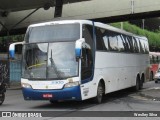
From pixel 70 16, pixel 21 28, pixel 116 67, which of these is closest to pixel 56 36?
pixel 116 67

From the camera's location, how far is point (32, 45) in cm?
1645

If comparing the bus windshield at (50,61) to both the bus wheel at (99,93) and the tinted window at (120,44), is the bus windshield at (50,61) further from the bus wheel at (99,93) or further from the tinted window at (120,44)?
the tinted window at (120,44)

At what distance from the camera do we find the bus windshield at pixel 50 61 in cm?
1569

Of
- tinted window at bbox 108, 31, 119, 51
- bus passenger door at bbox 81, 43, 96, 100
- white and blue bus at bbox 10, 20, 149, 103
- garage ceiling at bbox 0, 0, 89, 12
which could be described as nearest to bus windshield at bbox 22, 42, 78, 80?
white and blue bus at bbox 10, 20, 149, 103

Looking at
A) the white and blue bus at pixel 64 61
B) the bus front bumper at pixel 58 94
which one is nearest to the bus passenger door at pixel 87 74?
the white and blue bus at pixel 64 61

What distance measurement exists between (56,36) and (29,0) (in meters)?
16.1

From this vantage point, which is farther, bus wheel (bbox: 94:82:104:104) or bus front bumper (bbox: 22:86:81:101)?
bus wheel (bbox: 94:82:104:104)

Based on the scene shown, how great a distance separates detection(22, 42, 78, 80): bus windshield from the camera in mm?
15688

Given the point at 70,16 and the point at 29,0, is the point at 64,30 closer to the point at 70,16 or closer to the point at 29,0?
the point at 29,0

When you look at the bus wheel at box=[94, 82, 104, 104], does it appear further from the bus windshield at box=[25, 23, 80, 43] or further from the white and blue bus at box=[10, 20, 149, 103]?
the bus windshield at box=[25, 23, 80, 43]

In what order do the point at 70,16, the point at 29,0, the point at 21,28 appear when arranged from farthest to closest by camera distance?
the point at 21,28
the point at 70,16
the point at 29,0

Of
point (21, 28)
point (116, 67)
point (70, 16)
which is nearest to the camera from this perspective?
point (116, 67)

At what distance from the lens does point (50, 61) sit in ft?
52.1

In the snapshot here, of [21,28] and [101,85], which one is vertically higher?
[21,28]
